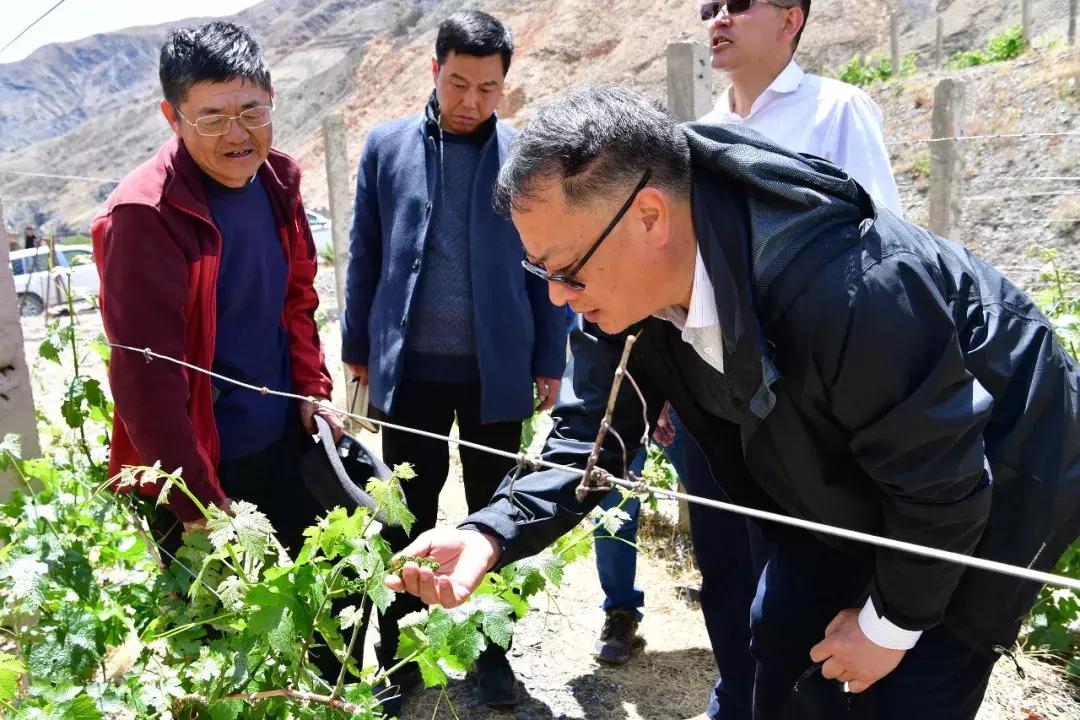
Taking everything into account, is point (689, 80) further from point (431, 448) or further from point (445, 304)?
point (431, 448)

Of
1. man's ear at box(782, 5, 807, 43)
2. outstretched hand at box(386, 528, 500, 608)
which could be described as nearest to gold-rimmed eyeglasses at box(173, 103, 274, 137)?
outstretched hand at box(386, 528, 500, 608)

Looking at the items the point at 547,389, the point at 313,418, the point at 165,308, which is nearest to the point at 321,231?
the point at 547,389

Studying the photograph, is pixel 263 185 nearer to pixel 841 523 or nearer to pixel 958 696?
pixel 841 523

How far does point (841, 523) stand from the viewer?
161cm

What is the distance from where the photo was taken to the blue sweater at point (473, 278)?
2822mm

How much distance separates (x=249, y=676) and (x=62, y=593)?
0.60 m

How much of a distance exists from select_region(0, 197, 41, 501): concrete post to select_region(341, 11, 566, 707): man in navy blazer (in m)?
0.92

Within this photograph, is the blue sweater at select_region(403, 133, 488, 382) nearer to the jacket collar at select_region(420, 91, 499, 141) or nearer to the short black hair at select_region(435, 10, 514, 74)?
the jacket collar at select_region(420, 91, 499, 141)

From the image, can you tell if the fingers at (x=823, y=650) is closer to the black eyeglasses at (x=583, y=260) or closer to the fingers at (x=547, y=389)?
the black eyeglasses at (x=583, y=260)

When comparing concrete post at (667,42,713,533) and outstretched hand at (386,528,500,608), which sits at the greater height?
concrete post at (667,42,713,533)

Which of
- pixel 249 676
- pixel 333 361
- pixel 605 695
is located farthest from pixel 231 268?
pixel 333 361

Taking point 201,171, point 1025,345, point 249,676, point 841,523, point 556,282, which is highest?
point 201,171

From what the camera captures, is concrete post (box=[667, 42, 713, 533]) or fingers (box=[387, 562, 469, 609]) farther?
concrete post (box=[667, 42, 713, 533])

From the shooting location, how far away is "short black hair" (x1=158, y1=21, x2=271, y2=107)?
219 cm
